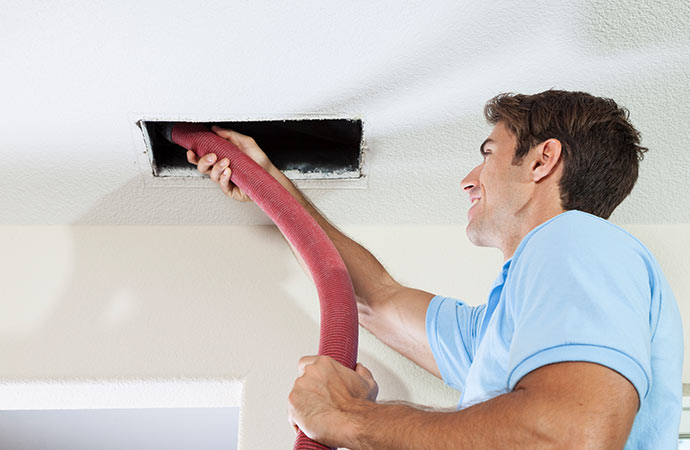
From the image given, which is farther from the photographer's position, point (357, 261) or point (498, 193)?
point (357, 261)

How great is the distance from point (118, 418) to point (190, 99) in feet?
8.97

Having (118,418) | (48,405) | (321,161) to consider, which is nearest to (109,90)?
(321,161)

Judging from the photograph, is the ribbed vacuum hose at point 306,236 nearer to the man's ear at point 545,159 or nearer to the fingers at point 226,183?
the fingers at point 226,183

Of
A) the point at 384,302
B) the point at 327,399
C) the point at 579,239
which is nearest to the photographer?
the point at 579,239

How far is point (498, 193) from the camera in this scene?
153cm

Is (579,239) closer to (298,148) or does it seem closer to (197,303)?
(298,148)

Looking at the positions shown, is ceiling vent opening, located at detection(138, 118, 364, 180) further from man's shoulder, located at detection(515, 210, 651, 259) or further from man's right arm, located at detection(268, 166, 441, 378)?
man's shoulder, located at detection(515, 210, 651, 259)

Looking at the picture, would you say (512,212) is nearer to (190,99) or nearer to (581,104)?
(581,104)

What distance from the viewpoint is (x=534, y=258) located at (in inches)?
42.3

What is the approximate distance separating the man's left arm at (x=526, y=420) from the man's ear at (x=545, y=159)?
2.09 feet

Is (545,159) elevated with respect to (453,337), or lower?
elevated

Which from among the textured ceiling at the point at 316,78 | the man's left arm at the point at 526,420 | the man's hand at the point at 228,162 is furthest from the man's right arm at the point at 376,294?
the man's left arm at the point at 526,420

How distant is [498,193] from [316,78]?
506 mm

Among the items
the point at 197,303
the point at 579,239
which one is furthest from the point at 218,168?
the point at 579,239
